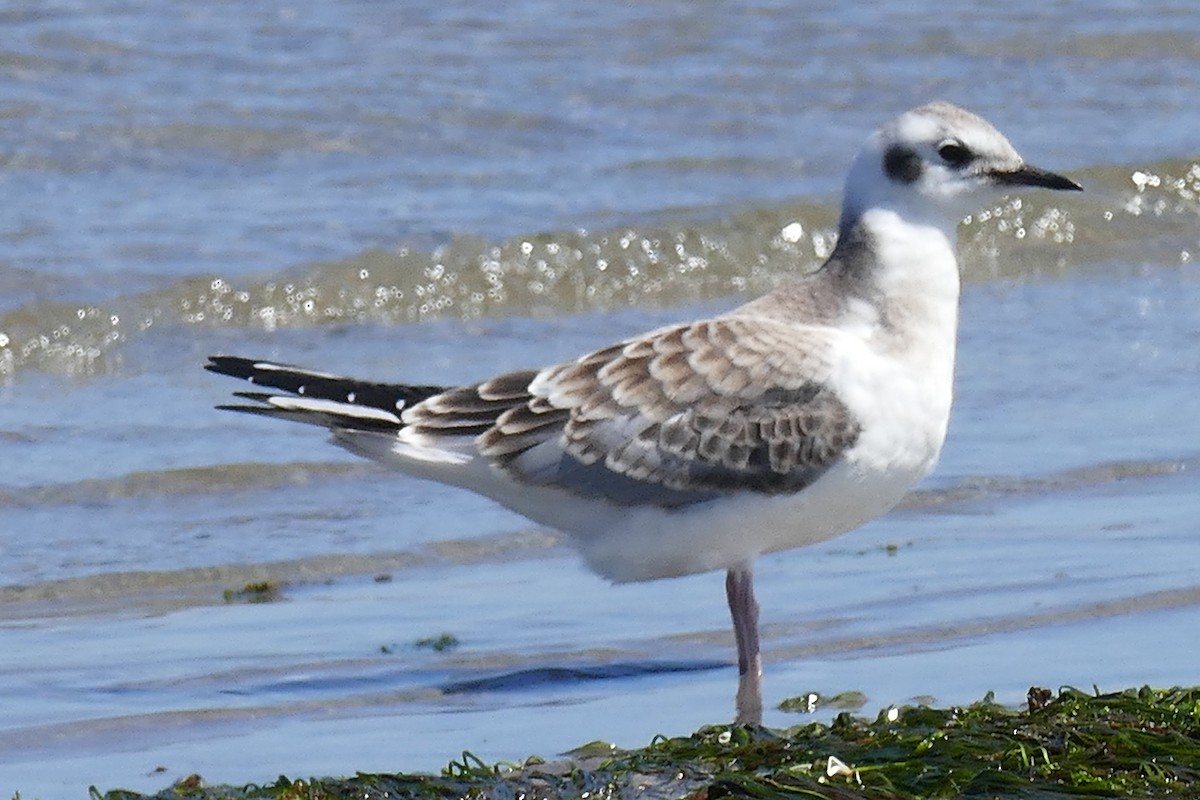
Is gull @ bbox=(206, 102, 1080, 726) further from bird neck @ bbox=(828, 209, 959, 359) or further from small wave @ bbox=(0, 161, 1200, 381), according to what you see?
small wave @ bbox=(0, 161, 1200, 381)

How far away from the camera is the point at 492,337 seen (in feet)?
33.7

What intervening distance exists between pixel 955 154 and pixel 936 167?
64 mm

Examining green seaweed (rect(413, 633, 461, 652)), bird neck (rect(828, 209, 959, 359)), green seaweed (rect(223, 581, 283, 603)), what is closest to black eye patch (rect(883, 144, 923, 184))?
bird neck (rect(828, 209, 959, 359))

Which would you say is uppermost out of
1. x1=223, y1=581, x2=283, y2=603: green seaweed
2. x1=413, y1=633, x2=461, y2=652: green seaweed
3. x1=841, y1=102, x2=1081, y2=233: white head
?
x1=841, y1=102, x2=1081, y2=233: white head

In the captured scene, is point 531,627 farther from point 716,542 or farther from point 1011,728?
point 1011,728

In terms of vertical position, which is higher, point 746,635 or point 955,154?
point 955,154

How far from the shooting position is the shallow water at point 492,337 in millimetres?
6160

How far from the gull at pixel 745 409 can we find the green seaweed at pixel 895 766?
1.10 meters

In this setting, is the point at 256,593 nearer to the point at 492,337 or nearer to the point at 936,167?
the point at 936,167

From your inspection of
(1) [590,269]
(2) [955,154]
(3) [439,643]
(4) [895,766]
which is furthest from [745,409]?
(1) [590,269]

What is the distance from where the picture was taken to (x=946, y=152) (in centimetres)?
645

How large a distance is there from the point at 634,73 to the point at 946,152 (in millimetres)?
7555

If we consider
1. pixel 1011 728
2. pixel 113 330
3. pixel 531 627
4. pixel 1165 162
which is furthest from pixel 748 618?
pixel 1165 162

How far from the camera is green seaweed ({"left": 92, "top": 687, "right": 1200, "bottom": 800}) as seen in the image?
15.1ft
